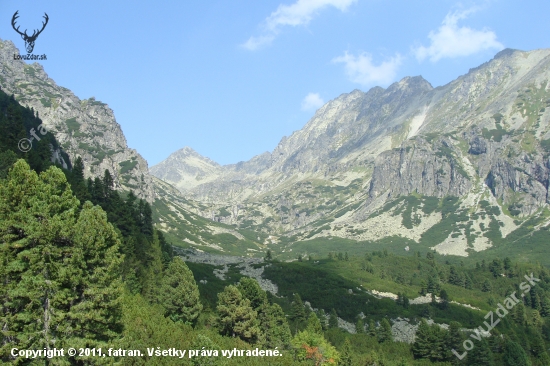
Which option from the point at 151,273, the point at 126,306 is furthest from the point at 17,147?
the point at 126,306

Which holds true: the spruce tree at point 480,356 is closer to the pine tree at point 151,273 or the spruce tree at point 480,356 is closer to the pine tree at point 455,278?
the pine tree at point 151,273

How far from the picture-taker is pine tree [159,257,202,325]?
47.8 metres

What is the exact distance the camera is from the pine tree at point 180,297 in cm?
4781

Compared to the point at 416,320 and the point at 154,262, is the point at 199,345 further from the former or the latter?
the point at 416,320

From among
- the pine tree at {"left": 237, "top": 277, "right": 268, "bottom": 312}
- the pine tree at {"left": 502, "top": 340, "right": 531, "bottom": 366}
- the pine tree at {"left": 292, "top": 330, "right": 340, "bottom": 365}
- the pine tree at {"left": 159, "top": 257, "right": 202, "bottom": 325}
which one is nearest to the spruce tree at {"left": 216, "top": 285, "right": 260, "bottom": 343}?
the pine tree at {"left": 159, "top": 257, "right": 202, "bottom": 325}

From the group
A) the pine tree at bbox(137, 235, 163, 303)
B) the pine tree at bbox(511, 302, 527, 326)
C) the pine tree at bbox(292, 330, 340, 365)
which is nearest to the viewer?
the pine tree at bbox(292, 330, 340, 365)

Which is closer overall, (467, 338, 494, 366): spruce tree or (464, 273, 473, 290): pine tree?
(467, 338, 494, 366): spruce tree

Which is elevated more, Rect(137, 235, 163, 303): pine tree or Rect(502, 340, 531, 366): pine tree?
Rect(137, 235, 163, 303): pine tree

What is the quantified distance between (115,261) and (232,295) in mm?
25578

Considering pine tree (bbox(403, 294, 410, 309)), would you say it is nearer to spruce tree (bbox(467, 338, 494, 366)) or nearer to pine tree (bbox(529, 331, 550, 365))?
pine tree (bbox(529, 331, 550, 365))

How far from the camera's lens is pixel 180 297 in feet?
157

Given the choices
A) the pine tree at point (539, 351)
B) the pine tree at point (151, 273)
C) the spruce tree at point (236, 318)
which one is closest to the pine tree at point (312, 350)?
the spruce tree at point (236, 318)

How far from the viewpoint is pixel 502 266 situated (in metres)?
185

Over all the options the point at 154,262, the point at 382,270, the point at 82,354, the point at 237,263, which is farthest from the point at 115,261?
the point at 382,270
